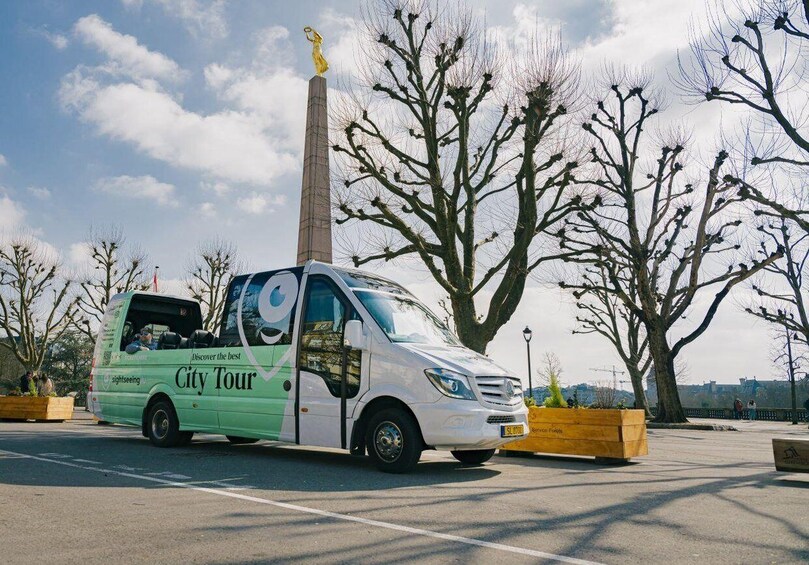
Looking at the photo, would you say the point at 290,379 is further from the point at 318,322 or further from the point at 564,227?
the point at 564,227

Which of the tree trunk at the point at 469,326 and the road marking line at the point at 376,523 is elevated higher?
the tree trunk at the point at 469,326

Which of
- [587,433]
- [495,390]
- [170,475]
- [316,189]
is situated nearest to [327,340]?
[495,390]

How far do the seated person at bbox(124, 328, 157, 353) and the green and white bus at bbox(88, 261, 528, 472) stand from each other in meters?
0.13

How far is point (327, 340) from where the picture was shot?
28.0 feet

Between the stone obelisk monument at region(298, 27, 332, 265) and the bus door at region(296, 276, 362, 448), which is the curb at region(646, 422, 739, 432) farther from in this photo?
the bus door at region(296, 276, 362, 448)

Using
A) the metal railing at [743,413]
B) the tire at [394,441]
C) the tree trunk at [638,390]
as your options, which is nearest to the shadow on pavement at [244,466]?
the tire at [394,441]

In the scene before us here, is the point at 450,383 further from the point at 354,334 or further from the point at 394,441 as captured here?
the point at 354,334

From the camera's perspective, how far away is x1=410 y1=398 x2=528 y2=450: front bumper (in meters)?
7.43

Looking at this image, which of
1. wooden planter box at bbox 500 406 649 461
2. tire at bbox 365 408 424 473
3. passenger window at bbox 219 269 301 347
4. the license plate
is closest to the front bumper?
tire at bbox 365 408 424 473

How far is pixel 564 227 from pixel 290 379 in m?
17.5

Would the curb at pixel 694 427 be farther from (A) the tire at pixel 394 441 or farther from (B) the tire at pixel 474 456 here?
(A) the tire at pixel 394 441

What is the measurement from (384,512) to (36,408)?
697 inches

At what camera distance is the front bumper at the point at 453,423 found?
7.43 meters

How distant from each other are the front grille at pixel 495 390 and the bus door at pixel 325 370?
1.50 meters
